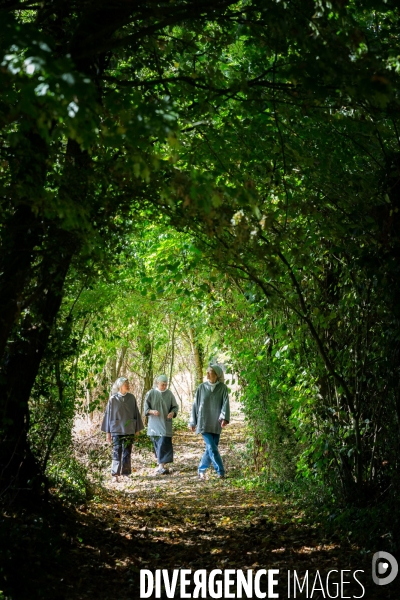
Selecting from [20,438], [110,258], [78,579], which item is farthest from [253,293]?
[78,579]

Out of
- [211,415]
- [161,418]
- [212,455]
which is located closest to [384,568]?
[211,415]

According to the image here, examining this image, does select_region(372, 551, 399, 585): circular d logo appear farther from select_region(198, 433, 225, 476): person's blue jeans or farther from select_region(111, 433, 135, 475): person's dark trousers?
select_region(111, 433, 135, 475): person's dark trousers

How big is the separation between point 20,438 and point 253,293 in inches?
107

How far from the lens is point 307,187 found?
586 centimetres

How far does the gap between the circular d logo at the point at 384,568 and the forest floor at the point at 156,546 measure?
0.05 m

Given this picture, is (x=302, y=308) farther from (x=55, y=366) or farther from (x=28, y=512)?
(x=28, y=512)

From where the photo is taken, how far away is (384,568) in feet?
16.3

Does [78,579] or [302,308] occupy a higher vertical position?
[302,308]

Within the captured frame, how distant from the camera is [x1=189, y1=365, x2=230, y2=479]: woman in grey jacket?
34.9 feet

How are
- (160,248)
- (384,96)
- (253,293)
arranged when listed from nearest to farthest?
(384,96) → (253,293) → (160,248)

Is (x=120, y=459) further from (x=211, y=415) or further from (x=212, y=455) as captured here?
(x=211, y=415)

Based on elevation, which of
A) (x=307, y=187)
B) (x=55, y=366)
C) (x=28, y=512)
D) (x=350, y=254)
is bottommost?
(x=28, y=512)

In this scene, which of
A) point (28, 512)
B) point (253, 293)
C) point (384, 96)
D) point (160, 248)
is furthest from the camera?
point (160, 248)

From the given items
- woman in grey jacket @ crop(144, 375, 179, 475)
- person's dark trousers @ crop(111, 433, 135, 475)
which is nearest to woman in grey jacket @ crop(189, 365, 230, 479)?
woman in grey jacket @ crop(144, 375, 179, 475)
